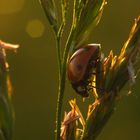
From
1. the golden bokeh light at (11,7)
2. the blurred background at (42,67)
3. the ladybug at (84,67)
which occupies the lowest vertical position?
the blurred background at (42,67)

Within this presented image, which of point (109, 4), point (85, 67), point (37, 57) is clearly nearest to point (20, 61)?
point (37, 57)

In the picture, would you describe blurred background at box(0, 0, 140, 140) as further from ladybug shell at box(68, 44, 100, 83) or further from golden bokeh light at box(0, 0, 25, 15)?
ladybug shell at box(68, 44, 100, 83)

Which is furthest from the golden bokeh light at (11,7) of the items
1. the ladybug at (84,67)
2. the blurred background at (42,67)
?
the ladybug at (84,67)

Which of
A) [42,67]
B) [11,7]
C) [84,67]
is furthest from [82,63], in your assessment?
[11,7]

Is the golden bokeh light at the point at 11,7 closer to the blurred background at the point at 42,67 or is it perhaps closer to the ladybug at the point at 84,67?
the blurred background at the point at 42,67

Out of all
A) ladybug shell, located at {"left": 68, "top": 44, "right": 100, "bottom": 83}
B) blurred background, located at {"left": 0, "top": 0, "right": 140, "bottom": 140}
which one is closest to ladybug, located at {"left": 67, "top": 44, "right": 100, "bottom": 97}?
ladybug shell, located at {"left": 68, "top": 44, "right": 100, "bottom": 83}

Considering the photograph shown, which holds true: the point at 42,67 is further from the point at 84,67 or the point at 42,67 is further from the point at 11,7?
the point at 84,67
